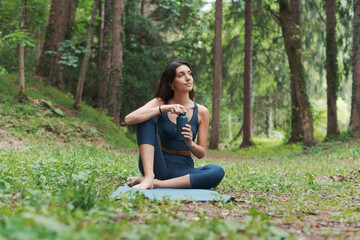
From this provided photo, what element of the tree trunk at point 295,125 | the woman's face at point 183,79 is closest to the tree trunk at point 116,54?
the tree trunk at point 295,125

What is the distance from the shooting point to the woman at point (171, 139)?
4.14 meters

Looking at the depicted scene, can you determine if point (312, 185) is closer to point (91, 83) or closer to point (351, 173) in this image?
point (351, 173)

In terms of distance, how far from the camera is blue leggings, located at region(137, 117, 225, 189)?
4.18 metres

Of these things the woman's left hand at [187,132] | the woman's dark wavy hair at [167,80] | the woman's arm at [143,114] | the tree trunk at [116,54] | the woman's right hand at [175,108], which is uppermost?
the tree trunk at [116,54]

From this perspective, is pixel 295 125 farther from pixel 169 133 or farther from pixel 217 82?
pixel 169 133

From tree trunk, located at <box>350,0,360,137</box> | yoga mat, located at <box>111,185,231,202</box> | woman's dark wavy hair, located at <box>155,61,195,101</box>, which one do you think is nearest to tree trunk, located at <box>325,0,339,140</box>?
tree trunk, located at <box>350,0,360,137</box>

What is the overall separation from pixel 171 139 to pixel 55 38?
10.2 m

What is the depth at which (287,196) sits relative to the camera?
4246mm

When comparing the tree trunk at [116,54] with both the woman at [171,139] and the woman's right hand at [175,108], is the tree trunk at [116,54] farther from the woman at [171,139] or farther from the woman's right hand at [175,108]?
the woman's right hand at [175,108]

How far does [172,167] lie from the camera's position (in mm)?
4445

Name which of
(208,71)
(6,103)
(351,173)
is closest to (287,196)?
(351,173)

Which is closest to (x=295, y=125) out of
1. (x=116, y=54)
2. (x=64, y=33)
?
(x=116, y=54)

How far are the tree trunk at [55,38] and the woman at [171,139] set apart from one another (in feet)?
29.9

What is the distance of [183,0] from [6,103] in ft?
31.7
